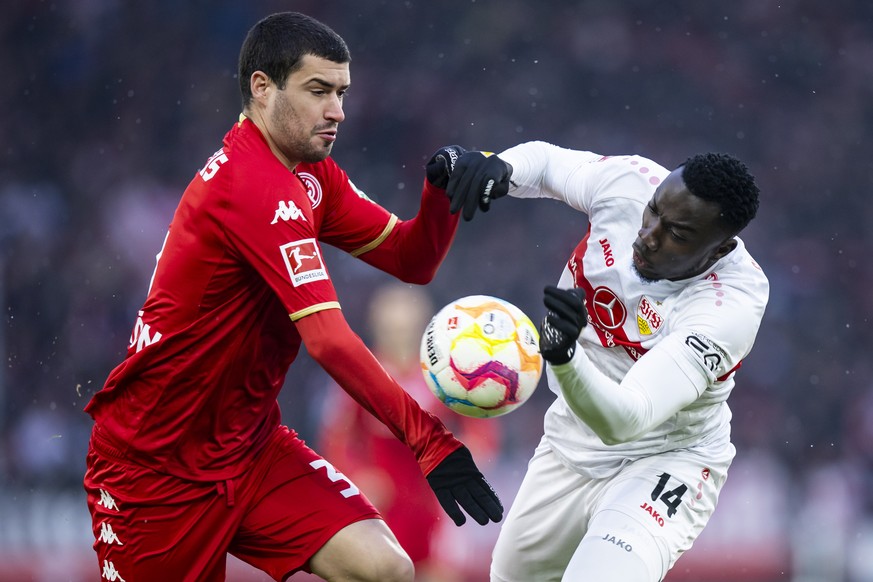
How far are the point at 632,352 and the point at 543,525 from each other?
2.68 ft

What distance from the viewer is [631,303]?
13.9 ft

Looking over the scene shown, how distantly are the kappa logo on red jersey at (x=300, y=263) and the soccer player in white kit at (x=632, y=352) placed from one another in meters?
0.56

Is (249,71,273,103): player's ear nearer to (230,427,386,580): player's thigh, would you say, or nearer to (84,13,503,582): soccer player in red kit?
(84,13,503,582): soccer player in red kit

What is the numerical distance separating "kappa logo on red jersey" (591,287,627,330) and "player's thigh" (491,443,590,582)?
66cm

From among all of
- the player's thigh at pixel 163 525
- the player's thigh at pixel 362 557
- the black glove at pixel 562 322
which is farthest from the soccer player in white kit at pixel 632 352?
the player's thigh at pixel 163 525

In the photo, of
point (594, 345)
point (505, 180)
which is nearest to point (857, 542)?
point (594, 345)

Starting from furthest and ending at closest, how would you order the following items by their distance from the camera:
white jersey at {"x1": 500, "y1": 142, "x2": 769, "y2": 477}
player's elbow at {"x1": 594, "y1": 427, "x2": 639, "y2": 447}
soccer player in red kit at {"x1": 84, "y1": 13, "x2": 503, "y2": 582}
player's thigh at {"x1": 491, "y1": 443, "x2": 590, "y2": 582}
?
player's thigh at {"x1": 491, "y1": 443, "x2": 590, "y2": 582}
white jersey at {"x1": 500, "y1": 142, "x2": 769, "y2": 477}
soccer player in red kit at {"x1": 84, "y1": 13, "x2": 503, "y2": 582}
player's elbow at {"x1": 594, "y1": 427, "x2": 639, "y2": 447}

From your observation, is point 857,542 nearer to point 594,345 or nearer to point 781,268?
point 781,268

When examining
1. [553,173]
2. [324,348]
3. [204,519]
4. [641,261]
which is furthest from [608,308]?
[204,519]

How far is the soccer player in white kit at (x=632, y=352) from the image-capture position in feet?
12.4

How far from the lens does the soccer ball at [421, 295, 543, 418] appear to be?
3961 mm

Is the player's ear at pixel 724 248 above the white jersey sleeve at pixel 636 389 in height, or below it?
above

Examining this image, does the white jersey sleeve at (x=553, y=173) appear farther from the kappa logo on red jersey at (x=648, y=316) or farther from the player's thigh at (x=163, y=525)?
the player's thigh at (x=163, y=525)

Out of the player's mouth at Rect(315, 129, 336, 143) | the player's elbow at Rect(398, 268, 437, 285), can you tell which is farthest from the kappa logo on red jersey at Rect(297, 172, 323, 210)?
the player's elbow at Rect(398, 268, 437, 285)
